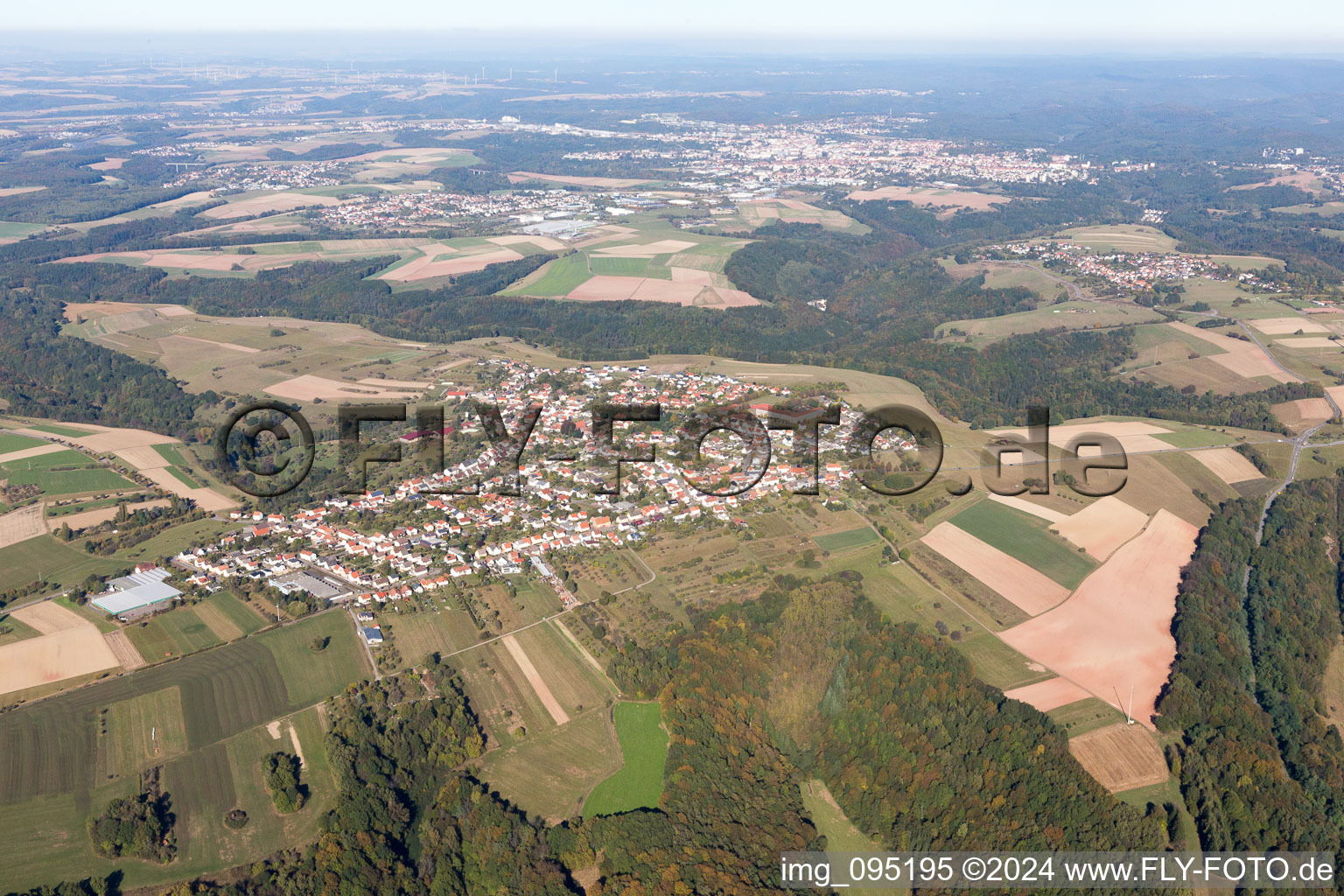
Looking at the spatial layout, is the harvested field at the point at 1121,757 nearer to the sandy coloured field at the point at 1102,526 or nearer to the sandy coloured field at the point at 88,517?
the sandy coloured field at the point at 1102,526

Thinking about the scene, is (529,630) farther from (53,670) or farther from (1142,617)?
(1142,617)

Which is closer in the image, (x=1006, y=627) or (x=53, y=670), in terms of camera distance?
(x=53, y=670)

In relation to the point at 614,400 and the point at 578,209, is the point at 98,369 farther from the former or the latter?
the point at 578,209

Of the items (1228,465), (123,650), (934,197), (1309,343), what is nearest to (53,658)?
(123,650)

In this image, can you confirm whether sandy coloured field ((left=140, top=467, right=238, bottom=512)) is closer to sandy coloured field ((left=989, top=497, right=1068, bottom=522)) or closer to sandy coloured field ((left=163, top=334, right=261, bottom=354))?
sandy coloured field ((left=163, top=334, right=261, bottom=354))

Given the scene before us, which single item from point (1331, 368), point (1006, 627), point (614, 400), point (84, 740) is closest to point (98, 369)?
point (614, 400)

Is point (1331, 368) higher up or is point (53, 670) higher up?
point (1331, 368)

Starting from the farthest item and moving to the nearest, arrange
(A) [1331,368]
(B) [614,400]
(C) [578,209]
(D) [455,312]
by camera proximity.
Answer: (C) [578,209] → (D) [455,312] → (A) [1331,368] → (B) [614,400]

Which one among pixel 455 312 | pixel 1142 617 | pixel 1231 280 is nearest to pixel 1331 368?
pixel 1231 280

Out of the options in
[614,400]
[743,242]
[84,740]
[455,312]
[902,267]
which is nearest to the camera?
[84,740]
